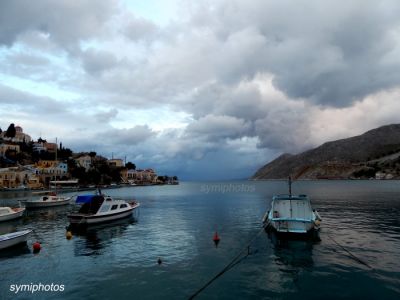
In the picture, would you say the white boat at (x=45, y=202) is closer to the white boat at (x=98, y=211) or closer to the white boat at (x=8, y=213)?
the white boat at (x=8, y=213)

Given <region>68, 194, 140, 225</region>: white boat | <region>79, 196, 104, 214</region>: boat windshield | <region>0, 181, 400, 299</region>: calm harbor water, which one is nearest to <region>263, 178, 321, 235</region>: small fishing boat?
<region>0, 181, 400, 299</region>: calm harbor water

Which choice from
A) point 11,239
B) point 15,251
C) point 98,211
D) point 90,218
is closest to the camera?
point 15,251

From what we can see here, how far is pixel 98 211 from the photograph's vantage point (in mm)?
43875

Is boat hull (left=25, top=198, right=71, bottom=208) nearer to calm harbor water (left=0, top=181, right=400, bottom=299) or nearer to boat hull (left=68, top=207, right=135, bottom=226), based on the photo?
boat hull (left=68, top=207, right=135, bottom=226)

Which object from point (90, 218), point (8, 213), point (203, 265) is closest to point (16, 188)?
point (8, 213)

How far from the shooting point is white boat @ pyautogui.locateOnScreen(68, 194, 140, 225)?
40844mm

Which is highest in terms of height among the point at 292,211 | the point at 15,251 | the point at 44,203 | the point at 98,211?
the point at 292,211

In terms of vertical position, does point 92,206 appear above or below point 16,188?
above

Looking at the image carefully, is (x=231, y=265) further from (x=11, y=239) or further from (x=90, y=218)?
(x=90, y=218)

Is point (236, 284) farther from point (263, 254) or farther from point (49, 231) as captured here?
point (49, 231)

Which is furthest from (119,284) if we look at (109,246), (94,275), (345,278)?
(345,278)

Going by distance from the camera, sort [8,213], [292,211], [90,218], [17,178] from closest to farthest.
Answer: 1. [292,211]
2. [90,218]
3. [8,213]
4. [17,178]

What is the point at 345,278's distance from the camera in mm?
20594

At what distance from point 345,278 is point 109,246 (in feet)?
74.0
